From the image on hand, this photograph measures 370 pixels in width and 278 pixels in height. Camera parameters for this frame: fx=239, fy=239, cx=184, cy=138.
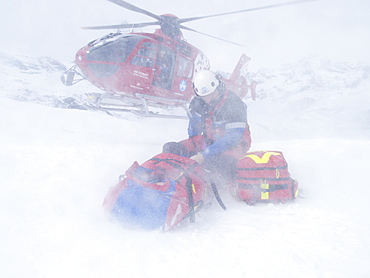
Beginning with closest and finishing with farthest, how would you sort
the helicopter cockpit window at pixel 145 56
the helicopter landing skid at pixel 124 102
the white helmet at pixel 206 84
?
the white helmet at pixel 206 84, the helicopter cockpit window at pixel 145 56, the helicopter landing skid at pixel 124 102

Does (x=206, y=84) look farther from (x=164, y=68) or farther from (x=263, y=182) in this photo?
(x=164, y=68)

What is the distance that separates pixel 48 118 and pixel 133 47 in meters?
2.57

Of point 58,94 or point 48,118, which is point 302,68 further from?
point 48,118

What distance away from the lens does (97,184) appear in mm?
2557

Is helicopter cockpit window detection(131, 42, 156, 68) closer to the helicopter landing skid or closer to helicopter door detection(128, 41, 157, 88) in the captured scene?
helicopter door detection(128, 41, 157, 88)

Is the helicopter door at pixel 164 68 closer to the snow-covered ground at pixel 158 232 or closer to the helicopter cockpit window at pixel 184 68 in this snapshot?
the helicopter cockpit window at pixel 184 68

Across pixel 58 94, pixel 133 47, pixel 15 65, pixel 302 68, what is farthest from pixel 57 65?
pixel 133 47

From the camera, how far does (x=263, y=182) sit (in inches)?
93.7

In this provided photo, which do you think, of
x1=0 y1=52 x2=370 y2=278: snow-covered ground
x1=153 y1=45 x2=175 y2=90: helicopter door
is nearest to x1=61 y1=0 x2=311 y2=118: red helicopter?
x1=153 y1=45 x2=175 y2=90: helicopter door

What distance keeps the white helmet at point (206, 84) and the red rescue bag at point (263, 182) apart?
87 centimetres

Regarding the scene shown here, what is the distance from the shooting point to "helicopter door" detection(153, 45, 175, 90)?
5758mm

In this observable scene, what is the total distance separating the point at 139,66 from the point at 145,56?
0.90ft

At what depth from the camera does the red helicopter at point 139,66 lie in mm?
5215

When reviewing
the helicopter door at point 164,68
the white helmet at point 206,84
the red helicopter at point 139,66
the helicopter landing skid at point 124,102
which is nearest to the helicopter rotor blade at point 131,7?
the red helicopter at point 139,66
